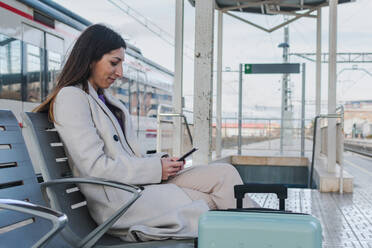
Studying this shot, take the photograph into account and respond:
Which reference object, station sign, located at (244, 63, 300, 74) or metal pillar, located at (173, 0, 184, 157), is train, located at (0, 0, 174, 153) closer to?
metal pillar, located at (173, 0, 184, 157)

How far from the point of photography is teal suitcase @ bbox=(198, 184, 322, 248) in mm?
1343

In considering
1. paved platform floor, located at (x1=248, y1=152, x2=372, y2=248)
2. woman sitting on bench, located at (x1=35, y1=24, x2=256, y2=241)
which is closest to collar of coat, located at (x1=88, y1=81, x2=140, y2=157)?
woman sitting on bench, located at (x1=35, y1=24, x2=256, y2=241)

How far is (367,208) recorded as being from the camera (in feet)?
17.4

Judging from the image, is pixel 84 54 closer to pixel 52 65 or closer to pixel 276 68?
pixel 52 65

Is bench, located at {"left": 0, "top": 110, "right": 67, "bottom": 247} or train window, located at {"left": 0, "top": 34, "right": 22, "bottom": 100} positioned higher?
train window, located at {"left": 0, "top": 34, "right": 22, "bottom": 100}

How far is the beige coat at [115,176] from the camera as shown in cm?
200

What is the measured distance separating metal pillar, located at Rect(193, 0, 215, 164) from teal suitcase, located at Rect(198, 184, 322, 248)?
14.6 ft

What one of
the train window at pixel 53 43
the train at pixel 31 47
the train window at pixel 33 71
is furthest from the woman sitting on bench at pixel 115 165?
the train window at pixel 53 43

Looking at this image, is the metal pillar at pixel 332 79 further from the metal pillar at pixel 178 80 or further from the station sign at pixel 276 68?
the station sign at pixel 276 68

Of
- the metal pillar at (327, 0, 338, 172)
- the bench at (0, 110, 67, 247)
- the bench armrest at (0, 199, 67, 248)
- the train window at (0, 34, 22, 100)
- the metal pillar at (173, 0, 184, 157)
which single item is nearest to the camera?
the bench armrest at (0, 199, 67, 248)

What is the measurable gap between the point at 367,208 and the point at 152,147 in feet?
23.2

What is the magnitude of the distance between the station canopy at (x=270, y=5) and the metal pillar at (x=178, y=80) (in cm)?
366

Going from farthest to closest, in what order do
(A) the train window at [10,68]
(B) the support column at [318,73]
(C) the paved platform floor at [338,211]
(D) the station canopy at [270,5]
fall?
(B) the support column at [318,73], (D) the station canopy at [270,5], (A) the train window at [10,68], (C) the paved platform floor at [338,211]

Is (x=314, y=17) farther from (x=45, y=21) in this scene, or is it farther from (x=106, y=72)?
(x=106, y=72)
